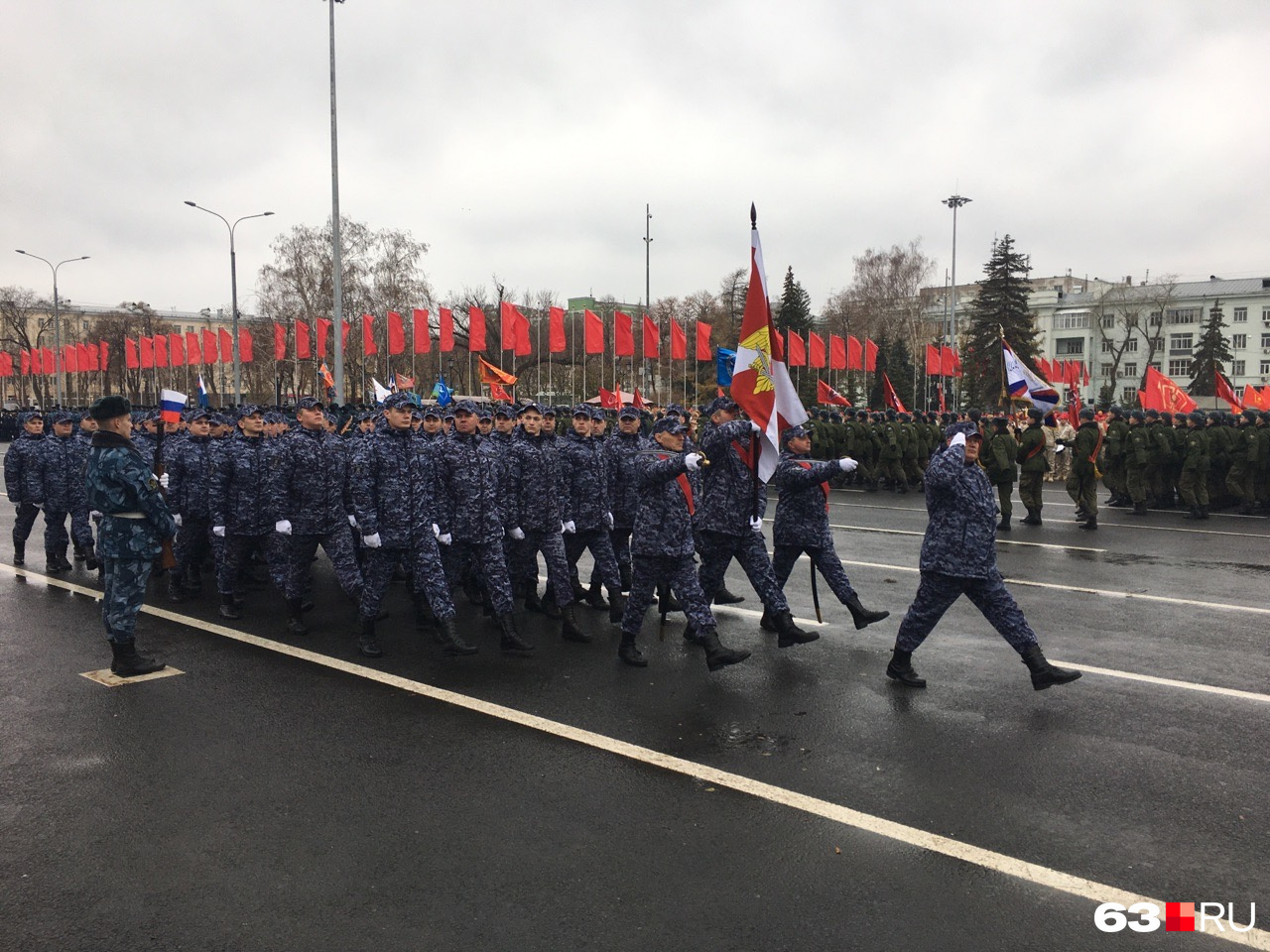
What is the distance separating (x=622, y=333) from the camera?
34969 mm

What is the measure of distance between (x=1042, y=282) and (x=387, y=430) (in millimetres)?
121860

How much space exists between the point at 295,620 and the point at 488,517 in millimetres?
2027

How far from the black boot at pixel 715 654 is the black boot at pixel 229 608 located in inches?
177

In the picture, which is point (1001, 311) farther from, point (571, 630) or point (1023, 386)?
point (571, 630)

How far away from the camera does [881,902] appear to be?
3453 millimetres

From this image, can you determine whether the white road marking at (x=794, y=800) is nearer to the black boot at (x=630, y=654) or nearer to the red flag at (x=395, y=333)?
the black boot at (x=630, y=654)

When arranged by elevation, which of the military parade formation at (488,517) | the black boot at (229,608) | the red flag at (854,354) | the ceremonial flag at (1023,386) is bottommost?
the black boot at (229,608)

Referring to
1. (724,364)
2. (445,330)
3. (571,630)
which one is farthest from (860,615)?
(445,330)

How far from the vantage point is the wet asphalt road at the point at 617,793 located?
11.1ft

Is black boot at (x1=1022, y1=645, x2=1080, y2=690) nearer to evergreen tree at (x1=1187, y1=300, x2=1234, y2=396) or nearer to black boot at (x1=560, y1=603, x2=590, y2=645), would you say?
black boot at (x1=560, y1=603, x2=590, y2=645)

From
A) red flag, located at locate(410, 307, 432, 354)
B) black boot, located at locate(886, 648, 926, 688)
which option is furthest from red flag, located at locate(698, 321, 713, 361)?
black boot, located at locate(886, 648, 926, 688)

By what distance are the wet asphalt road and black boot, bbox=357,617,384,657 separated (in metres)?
0.10

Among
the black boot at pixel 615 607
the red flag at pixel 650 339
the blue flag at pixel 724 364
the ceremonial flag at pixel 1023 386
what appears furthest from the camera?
the red flag at pixel 650 339

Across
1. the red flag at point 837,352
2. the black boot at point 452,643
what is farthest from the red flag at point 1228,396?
the red flag at point 837,352
